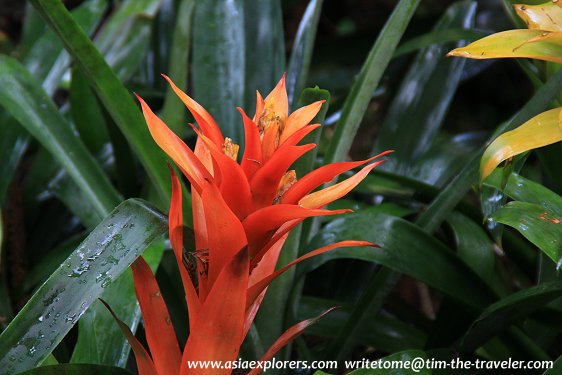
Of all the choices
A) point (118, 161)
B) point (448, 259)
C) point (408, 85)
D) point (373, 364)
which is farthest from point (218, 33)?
point (373, 364)

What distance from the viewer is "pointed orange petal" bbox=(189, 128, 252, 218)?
0.52 m

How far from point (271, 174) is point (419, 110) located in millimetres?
767

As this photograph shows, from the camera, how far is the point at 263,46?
1173 millimetres

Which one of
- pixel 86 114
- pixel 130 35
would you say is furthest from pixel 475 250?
pixel 130 35

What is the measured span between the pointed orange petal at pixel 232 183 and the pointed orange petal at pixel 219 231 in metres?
0.02

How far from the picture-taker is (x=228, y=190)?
1.80 feet

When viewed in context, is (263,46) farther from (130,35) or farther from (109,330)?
(109,330)

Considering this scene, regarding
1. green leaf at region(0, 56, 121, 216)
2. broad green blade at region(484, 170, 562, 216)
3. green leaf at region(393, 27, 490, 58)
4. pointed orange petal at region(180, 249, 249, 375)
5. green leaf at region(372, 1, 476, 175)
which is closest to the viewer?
pointed orange petal at region(180, 249, 249, 375)

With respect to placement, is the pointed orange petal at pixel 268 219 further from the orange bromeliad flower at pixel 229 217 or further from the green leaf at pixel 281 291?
the green leaf at pixel 281 291

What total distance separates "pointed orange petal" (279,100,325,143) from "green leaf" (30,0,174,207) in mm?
275

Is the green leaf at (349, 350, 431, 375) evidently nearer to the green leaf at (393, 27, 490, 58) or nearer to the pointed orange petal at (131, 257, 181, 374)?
the pointed orange petal at (131, 257, 181, 374)

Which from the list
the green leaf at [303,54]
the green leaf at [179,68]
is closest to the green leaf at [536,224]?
the green leaf at [303,54]

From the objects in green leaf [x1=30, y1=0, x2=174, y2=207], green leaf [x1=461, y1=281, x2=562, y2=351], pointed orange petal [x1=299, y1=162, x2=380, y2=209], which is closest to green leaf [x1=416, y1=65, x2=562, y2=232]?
green leaf [x1=461, y1=281, x2=562, y2=351]

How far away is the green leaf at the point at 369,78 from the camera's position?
0.84 m
